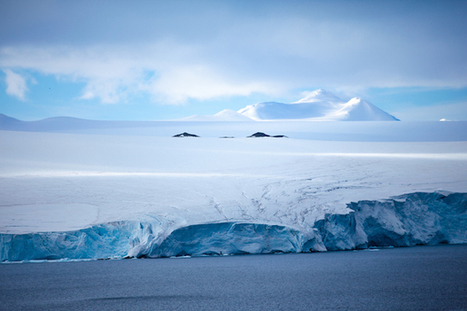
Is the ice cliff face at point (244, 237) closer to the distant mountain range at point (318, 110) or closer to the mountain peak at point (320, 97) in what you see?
the distant mountain range at point (318, 110)

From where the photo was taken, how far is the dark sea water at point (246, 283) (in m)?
3.70

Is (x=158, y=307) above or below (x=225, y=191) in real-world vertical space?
below

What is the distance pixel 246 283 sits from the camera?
4.48 meters

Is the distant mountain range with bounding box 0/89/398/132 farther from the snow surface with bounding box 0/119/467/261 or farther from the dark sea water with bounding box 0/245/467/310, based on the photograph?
the dark sea water with bounding box 0/245/467/310

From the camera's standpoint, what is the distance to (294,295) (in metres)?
3.99

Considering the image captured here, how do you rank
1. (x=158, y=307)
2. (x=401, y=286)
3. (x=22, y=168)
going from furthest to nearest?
(x=22, y=168) < (x=401, y=286) < (x=158, y=307)

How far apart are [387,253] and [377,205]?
3.98ft

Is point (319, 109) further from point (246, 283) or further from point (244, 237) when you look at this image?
point (246, 283)

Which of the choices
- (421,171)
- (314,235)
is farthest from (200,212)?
(421,171)

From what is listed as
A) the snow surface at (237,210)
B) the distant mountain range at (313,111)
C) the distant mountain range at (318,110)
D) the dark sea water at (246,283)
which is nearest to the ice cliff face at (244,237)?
the snow surface at (237,210)

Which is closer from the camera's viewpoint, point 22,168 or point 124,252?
point 124,252

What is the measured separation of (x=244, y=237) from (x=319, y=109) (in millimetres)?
78107

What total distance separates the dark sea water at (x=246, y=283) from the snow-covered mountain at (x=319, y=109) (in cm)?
6748

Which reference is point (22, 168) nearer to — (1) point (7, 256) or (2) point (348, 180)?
(1) point (7, 256)
